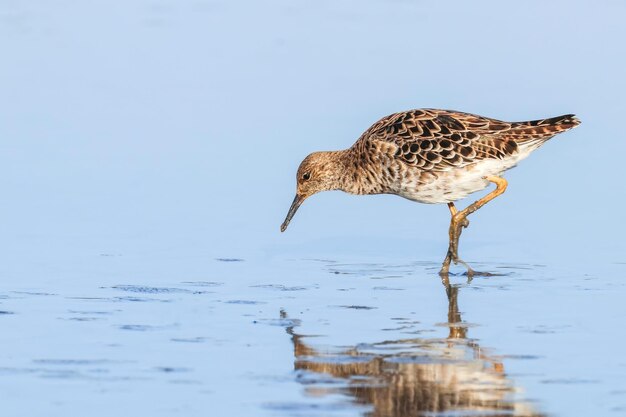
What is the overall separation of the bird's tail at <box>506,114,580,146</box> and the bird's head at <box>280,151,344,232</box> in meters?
1.85

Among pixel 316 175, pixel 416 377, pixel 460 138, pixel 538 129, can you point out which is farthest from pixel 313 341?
pixel 538 129

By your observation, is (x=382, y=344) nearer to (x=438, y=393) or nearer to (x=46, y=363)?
(x=438, y=393)

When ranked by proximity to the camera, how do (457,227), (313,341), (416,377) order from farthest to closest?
(457,227), (313,341), (416,377)

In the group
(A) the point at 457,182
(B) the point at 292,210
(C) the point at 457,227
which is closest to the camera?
(C) the point at 457,227

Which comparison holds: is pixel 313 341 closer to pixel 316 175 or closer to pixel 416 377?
pixel 416 377

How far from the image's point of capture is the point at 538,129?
13.2 m

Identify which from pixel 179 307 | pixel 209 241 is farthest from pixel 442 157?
pixel 179 307

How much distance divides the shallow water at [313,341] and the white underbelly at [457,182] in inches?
43.9

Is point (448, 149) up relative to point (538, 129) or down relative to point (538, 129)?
down

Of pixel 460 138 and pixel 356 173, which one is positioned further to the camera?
pixel 356 173

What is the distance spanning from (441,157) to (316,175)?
4.54 ft

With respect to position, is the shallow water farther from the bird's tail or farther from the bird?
the bird's tail

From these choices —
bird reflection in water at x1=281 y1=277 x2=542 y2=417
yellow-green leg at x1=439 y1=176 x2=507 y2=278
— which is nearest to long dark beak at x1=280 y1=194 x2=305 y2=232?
yellow-green leg at x1=439 y1=176 x2=507 y2=278

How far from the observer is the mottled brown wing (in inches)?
519
